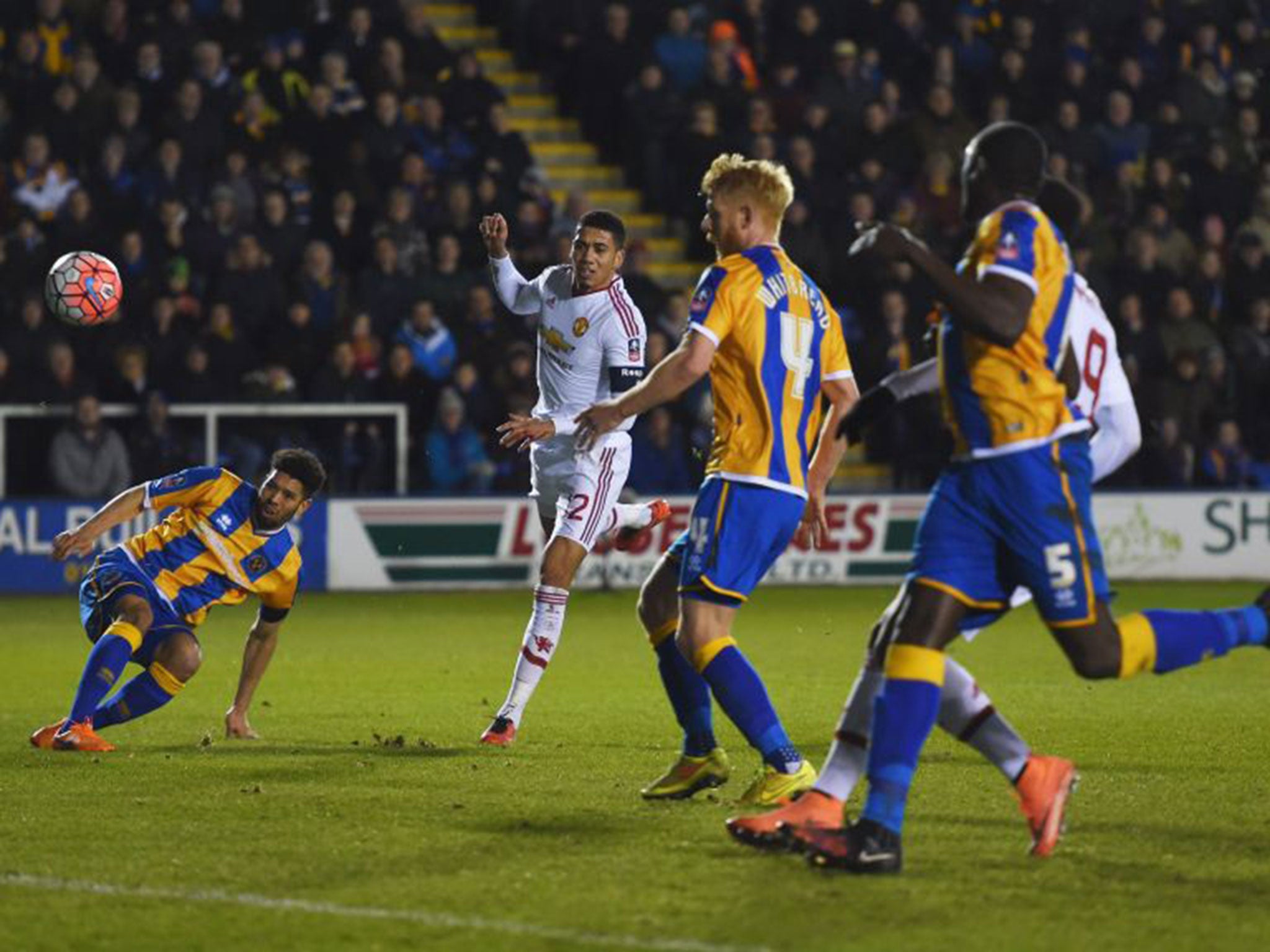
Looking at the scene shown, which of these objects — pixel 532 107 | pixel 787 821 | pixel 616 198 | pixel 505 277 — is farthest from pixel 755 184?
pixel 532 107

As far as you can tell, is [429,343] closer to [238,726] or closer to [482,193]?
[482,193]

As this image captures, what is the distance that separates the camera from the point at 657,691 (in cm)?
1274

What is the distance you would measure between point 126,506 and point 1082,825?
444cm

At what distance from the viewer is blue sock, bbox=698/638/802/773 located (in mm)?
8008

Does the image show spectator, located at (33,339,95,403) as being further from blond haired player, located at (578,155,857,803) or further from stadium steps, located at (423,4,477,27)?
blond haired player, located at (578,155,857,803)

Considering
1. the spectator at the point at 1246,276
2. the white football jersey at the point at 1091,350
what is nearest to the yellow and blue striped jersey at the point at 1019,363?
the white football jersey at the point at 1091,350

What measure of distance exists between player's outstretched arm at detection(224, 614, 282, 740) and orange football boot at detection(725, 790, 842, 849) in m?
3.67

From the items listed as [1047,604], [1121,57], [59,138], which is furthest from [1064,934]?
[1121,57]

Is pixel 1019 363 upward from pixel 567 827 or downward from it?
upward

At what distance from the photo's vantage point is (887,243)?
6523mm

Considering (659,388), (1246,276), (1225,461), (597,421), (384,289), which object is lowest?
(1225,461)

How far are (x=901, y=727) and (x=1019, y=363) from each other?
45.1 inches

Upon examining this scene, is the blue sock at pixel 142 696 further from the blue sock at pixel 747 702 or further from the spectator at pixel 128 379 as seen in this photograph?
the spectator at pixel 128 379

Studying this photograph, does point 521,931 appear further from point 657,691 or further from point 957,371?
point 657,691
